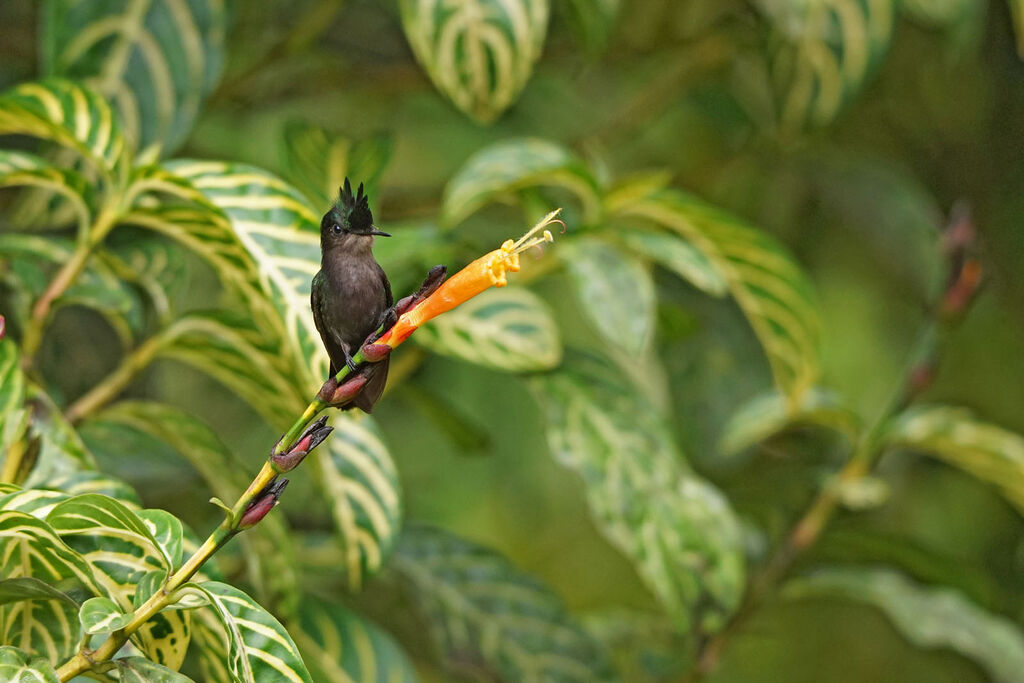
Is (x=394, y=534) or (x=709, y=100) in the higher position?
(x=709, y=100)

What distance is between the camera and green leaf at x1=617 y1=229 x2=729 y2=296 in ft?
2.67

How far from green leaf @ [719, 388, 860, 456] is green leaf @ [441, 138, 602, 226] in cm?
30

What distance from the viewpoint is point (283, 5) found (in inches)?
49.6

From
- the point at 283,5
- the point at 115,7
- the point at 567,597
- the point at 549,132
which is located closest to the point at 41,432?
the point at 115,7

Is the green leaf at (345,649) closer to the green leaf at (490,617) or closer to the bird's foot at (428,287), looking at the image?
the green leaf at (490,617)

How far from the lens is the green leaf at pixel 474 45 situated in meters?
0.82

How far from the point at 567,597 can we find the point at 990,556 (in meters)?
0.64

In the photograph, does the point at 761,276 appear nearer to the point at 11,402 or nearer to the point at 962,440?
the point at 962,440

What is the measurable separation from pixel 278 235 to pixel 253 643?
9.6 inches

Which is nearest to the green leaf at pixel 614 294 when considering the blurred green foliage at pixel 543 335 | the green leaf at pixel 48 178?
the blurred green foliage at pixel 543 335

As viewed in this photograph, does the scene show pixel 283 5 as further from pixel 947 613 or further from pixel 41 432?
pixel 947 613

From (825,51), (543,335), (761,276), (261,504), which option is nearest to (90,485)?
(261,504)

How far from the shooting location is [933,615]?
1022 millimetres

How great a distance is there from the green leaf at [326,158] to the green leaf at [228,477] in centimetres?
26
